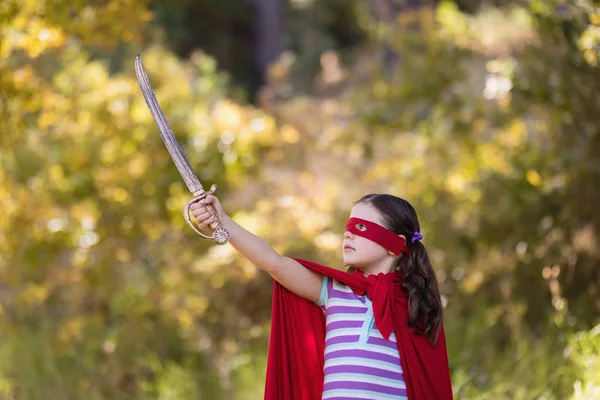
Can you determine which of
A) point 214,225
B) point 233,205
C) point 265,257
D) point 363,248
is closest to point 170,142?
point 214,225

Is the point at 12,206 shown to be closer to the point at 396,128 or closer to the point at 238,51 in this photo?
Result: the point at 396,128

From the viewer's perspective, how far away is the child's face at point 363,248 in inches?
128

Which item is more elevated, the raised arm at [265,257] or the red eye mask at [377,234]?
the red eye mask at [377,234]

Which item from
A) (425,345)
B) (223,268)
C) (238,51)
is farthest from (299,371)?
(238,51)

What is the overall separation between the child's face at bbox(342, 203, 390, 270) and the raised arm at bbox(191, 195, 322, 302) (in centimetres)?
14

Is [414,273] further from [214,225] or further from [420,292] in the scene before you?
[214,225]

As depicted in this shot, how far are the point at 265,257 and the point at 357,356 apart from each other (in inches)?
18.2

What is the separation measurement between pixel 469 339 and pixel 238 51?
45.8ft

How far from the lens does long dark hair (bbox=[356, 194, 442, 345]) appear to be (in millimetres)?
3242

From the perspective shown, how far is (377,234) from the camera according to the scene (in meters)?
3.24

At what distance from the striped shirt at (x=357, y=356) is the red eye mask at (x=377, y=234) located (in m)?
0.21

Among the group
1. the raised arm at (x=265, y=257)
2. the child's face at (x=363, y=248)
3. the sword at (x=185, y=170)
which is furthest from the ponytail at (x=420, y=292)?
the sword at (x=185, y=170)

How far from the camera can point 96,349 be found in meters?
7.34

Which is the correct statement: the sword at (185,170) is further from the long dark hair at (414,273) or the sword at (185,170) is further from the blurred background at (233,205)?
the blurred background at (233,205)
